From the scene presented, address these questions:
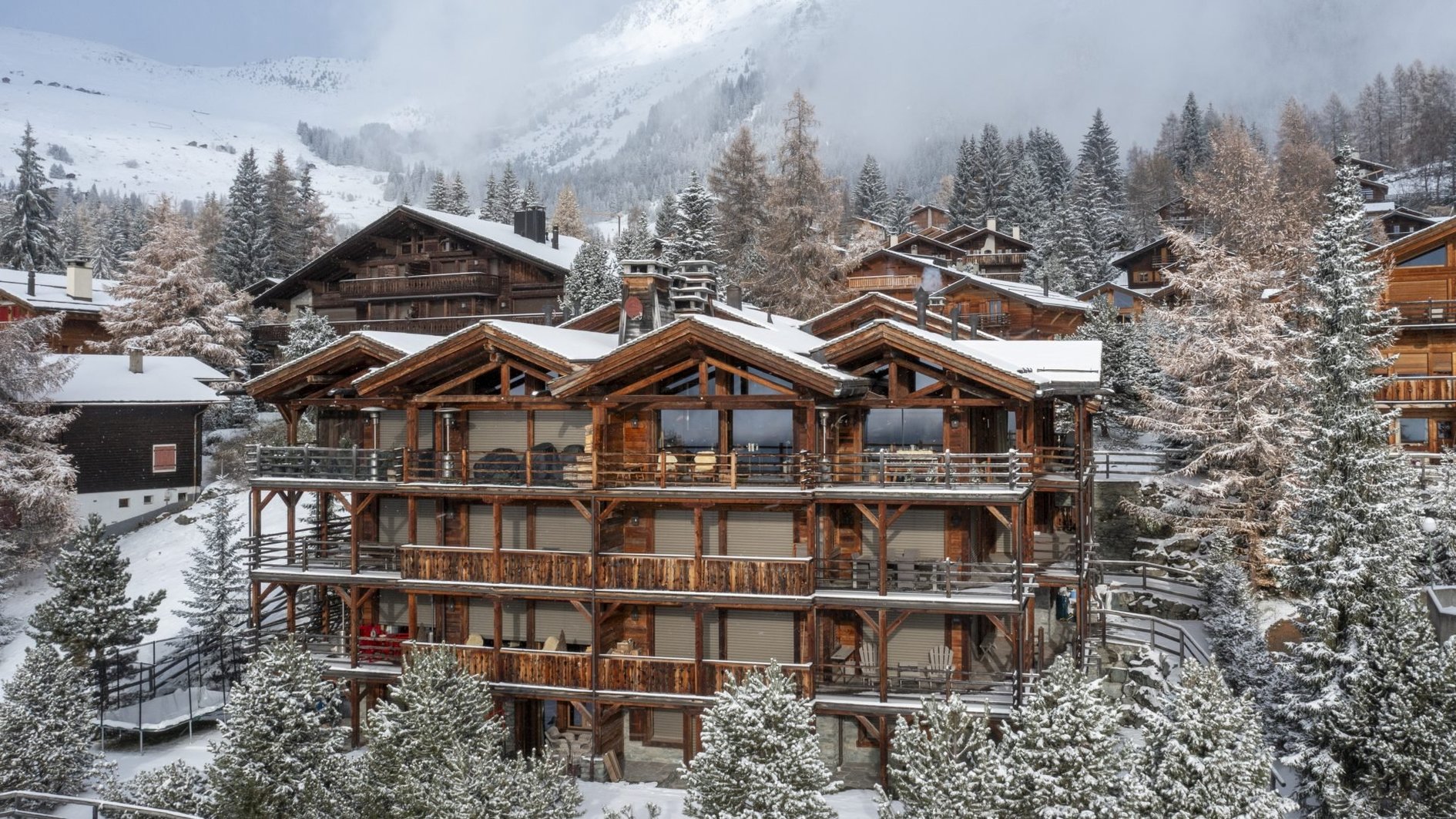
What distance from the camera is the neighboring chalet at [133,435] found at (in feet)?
137

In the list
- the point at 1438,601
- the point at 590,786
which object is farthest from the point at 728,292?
the point at 1438,601

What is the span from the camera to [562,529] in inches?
1077

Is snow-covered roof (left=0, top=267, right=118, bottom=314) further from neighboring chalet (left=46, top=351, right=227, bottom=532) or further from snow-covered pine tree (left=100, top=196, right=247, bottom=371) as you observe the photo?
neighboring chalet (left=46, top=351, right=227, bottom=532)

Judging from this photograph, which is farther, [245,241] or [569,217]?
[569,217]

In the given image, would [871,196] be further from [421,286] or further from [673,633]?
[673,633]

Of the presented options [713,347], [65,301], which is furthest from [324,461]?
[65,301]

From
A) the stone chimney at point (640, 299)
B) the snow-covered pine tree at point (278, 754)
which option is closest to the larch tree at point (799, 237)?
the stone chimney at point (640, 299)

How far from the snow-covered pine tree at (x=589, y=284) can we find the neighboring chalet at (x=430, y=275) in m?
2.33

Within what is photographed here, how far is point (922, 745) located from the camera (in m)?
18.5

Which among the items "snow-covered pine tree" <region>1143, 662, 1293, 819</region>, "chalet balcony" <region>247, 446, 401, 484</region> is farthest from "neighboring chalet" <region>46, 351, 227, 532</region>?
"snow-covered pine tree" <region>1143, 662, 1293, 819</region>

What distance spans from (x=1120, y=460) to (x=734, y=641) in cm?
2497

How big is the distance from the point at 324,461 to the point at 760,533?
12.5 m

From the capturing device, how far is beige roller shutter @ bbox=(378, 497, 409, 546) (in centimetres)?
2939

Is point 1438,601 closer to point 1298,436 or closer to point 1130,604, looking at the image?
point 1298,436
